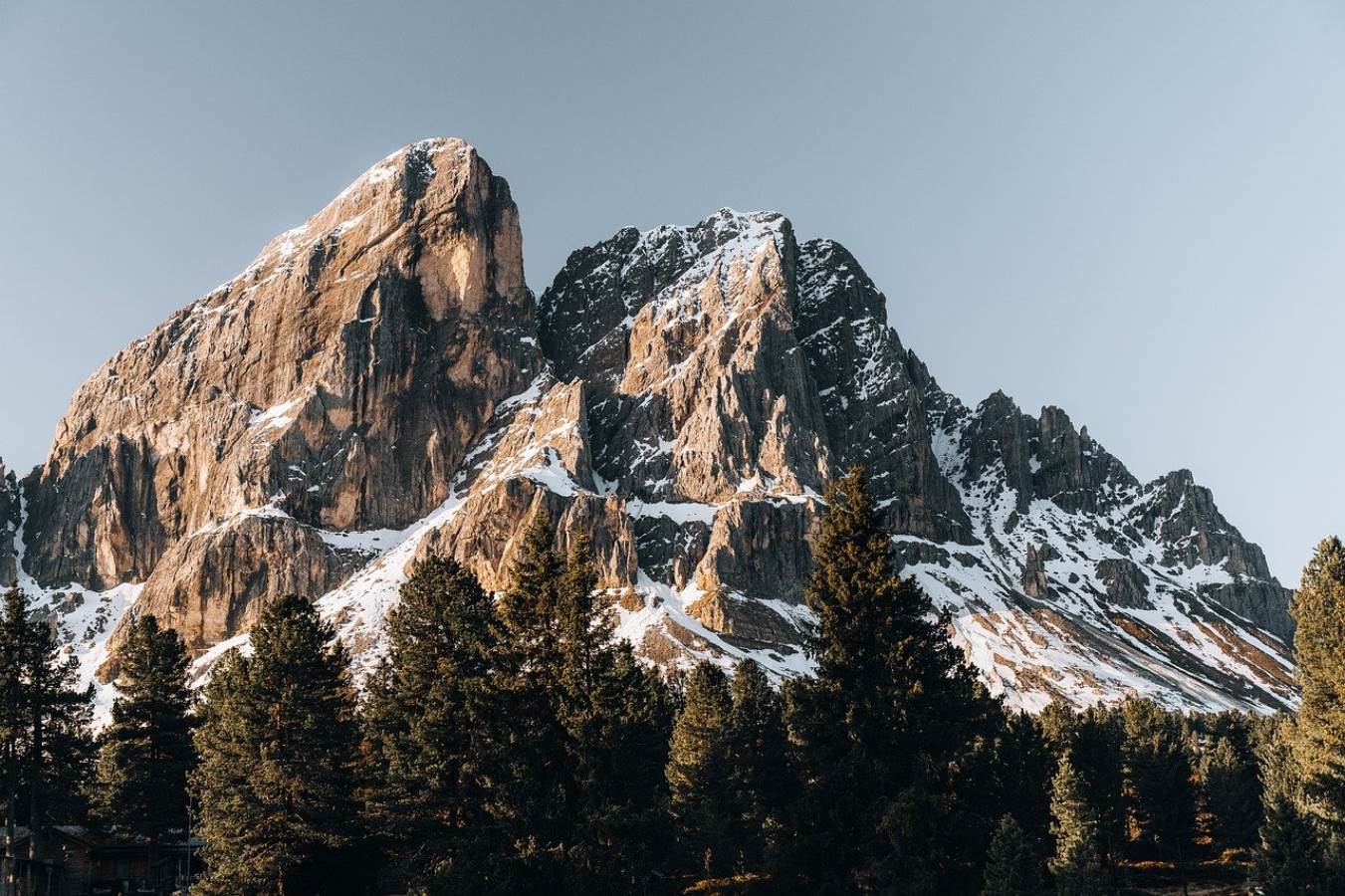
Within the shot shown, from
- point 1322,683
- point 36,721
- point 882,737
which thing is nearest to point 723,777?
point 1322,683

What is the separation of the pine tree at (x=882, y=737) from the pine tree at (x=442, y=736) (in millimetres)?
13564

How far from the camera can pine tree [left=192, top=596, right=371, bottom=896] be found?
5203 cm

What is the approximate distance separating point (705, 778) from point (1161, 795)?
39.7 m

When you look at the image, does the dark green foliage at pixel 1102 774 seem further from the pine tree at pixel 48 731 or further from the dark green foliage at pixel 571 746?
the pine tree at pixel 48 731

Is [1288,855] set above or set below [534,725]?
below

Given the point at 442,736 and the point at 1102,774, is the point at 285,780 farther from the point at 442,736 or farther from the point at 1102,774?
the point at 1102,774

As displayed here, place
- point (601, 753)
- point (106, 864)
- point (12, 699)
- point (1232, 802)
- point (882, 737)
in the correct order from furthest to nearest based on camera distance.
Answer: point (1232, 802) → point (106, 864) → point (12, 699) → point (601, 753) → point (882, 737)

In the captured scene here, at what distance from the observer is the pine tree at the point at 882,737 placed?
35.5 metres

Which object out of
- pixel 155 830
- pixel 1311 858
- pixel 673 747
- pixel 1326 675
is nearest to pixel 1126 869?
pixel 673 747

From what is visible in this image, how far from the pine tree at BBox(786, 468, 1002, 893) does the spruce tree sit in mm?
32869

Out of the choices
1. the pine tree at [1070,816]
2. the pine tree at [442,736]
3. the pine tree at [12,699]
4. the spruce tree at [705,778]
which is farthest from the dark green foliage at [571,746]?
the pine tree at [12,699]

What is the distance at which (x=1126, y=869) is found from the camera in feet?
292

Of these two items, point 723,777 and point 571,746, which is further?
point 723,777

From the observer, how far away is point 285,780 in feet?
171
